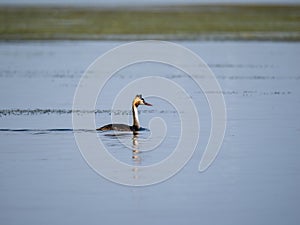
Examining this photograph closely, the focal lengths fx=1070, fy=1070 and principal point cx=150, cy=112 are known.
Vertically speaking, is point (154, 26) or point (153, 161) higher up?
point (154, 26)

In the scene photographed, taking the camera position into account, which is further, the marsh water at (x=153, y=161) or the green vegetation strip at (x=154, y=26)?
the green vegetation strip at (x=154, y=26)

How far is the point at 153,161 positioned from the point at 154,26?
121ft

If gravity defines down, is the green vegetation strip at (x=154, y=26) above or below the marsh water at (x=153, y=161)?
above

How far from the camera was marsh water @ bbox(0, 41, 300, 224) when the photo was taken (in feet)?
38.0

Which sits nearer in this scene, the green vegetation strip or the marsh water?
the marsh water

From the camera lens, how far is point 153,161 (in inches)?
577

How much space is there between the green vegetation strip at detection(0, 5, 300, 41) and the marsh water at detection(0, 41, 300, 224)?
1826 cm

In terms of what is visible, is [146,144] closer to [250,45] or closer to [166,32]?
[250,45]

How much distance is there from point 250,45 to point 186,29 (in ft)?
31.7

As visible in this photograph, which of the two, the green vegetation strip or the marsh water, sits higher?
the green vegetation strip

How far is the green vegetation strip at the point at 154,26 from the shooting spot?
4662 centimetres

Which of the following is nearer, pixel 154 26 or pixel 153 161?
pixel 153 161

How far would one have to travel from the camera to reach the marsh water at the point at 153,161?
11.6 metres

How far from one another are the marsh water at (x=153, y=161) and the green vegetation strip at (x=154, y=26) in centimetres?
1826
